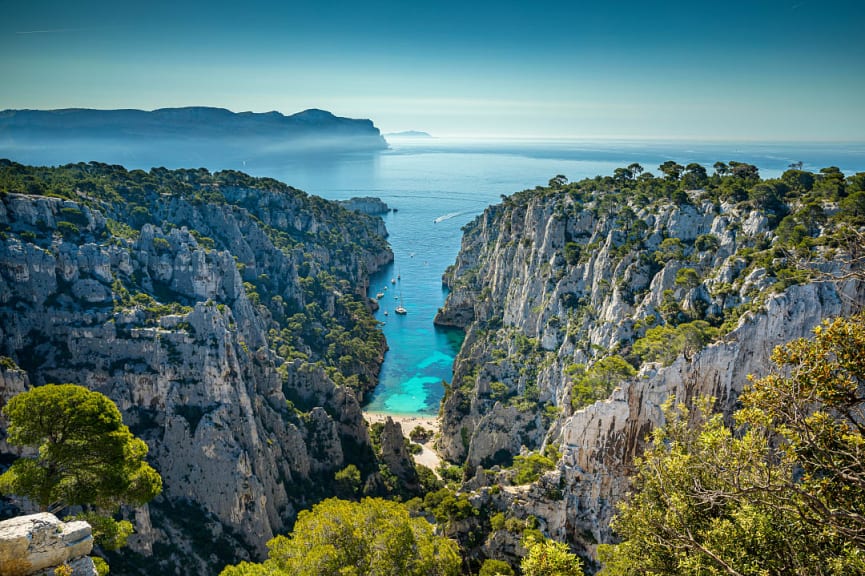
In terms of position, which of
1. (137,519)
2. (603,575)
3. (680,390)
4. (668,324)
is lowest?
(137,519)

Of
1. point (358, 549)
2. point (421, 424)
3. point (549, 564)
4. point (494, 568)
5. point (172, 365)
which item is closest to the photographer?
point (549, 564)

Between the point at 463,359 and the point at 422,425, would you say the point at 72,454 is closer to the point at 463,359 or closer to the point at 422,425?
the point at 422,425

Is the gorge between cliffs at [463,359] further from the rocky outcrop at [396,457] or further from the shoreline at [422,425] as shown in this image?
the shoreline at [422,425]

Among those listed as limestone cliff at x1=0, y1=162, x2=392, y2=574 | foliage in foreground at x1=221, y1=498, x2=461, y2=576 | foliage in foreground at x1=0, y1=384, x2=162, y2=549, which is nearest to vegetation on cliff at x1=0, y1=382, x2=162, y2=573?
foliage in foreground at x1=0, y1=384, x2=162, y2=549

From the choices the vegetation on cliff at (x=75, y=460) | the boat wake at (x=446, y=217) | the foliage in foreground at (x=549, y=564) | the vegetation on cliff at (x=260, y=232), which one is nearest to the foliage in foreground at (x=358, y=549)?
the vegetation on cliff at (x=75, y=460)

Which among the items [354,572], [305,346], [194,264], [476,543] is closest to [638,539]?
[354,572]

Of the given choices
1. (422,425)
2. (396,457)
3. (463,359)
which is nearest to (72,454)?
(396,457)

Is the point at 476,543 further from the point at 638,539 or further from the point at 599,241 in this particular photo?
the point at 599,241
